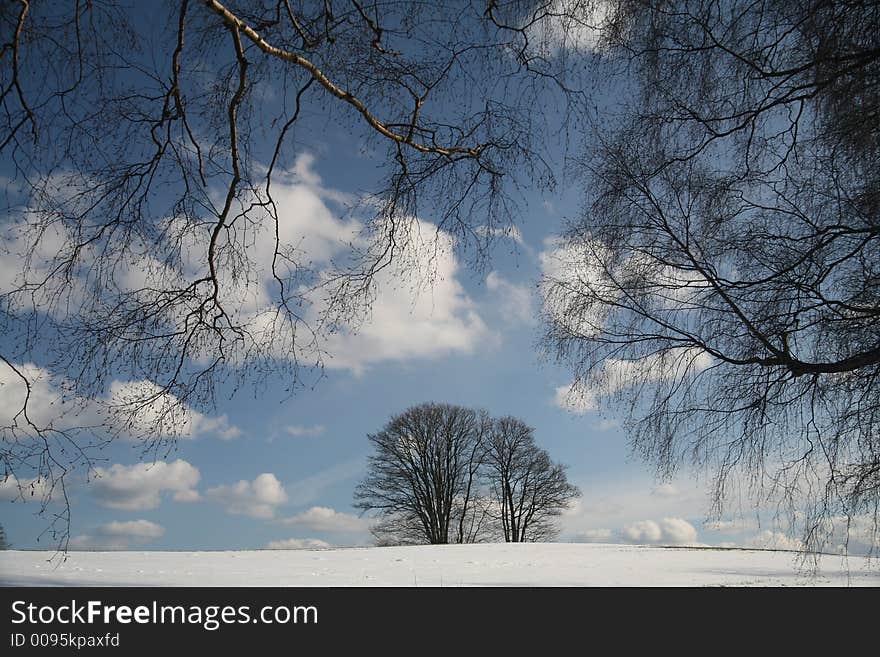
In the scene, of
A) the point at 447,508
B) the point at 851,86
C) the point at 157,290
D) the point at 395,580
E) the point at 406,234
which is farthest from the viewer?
the point at 447,508

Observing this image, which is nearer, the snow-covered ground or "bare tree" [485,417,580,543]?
the snow-covered ground

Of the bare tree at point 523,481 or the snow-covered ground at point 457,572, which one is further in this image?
the bare tree at point 523,481

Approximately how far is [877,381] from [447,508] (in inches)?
478

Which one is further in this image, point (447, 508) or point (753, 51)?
point (447, 508)

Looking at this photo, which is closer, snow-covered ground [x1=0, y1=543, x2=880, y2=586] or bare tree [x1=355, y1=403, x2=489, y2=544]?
snow-covered ground [x1=0, y1=543, x2=880, y2=586]

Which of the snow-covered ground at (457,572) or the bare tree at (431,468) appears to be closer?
the snow-covered ground at (457,572)

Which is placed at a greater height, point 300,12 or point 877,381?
point 300,12

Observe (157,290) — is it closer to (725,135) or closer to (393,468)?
(725,135)

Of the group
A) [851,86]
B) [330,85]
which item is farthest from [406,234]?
[851,86]

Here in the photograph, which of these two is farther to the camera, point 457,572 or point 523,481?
point 523,481

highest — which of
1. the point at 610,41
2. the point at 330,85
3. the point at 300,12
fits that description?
the point at 300,12

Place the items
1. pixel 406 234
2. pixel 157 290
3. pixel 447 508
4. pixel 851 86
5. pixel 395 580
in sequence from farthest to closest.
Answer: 1. pixel 447 508
2. pixel 395 580
3. pixel 406 234
4. pixel 157 290
5. pixel 851 86

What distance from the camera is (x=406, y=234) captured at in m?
3.58

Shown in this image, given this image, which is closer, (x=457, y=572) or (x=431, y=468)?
(x=457, y=572)
